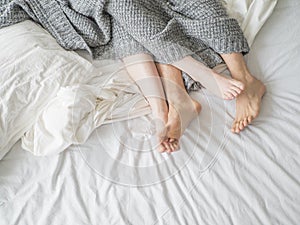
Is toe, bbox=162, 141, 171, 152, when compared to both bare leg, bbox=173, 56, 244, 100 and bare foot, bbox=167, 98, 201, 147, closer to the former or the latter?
bare foot, bbox=167, 98, 201, 147

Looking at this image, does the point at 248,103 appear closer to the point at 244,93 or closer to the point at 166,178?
the point at 244,93

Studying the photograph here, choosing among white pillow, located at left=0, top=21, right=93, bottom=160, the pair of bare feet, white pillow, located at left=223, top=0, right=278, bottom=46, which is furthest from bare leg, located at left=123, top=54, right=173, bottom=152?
white pillow, located at left=223, top=0, right=278, bottom=46

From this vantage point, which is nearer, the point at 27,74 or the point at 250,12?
the point at 27,74

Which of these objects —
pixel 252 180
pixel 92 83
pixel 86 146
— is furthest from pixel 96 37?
pixel 252 180

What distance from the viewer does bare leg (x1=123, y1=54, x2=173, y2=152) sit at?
0.90 metres

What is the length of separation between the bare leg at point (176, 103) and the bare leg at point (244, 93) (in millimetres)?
113

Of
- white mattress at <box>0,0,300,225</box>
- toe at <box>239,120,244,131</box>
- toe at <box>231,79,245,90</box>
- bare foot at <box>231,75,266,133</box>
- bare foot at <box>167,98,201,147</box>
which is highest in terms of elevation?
toe at <box>231,79,245,90</box>

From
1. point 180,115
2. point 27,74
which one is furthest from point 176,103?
point 27,74

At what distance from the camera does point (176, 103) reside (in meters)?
0.94

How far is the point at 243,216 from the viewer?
78cm

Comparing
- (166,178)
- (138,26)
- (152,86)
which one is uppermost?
(138,26)

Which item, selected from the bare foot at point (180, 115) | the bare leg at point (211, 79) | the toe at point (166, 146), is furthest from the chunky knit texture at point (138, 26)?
the toe at point (166, 146)

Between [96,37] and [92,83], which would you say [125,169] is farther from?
[96,37]

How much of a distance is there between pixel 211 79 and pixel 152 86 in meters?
0.17
